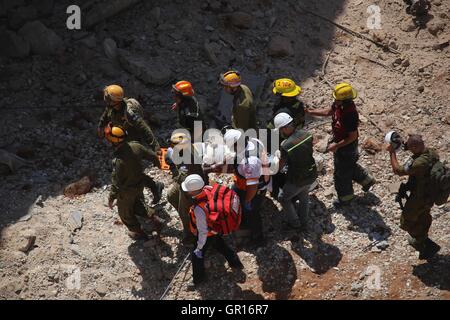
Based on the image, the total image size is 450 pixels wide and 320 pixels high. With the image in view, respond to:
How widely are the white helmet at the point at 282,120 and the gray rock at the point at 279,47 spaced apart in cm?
350

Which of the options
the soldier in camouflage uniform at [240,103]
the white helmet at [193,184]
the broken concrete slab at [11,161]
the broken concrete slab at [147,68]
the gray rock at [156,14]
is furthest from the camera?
the gray rock at [156,14]

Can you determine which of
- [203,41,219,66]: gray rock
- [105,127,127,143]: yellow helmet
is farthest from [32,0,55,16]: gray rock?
[105,127,127,143]: yellow helmet

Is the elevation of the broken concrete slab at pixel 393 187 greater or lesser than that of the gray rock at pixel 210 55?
lesser

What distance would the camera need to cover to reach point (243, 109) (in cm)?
706

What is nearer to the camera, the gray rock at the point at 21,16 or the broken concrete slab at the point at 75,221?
the broken concrete slab at the point at 75,221

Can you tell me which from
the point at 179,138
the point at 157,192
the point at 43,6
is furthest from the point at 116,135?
the point at 43,6

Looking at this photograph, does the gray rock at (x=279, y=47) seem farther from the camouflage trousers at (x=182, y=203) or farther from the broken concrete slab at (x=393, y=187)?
the camouflage trousers at (x=182, y=203)

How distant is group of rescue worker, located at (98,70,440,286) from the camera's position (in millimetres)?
5859

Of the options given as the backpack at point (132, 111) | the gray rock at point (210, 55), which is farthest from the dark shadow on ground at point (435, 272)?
the gray rock at point (210, 55)

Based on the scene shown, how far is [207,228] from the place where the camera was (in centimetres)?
562

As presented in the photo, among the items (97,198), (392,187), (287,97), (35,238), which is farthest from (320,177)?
(35,238)

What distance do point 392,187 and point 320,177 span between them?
40.4 inches

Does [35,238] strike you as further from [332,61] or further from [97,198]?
[332,61]

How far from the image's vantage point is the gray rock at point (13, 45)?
9.15 m
